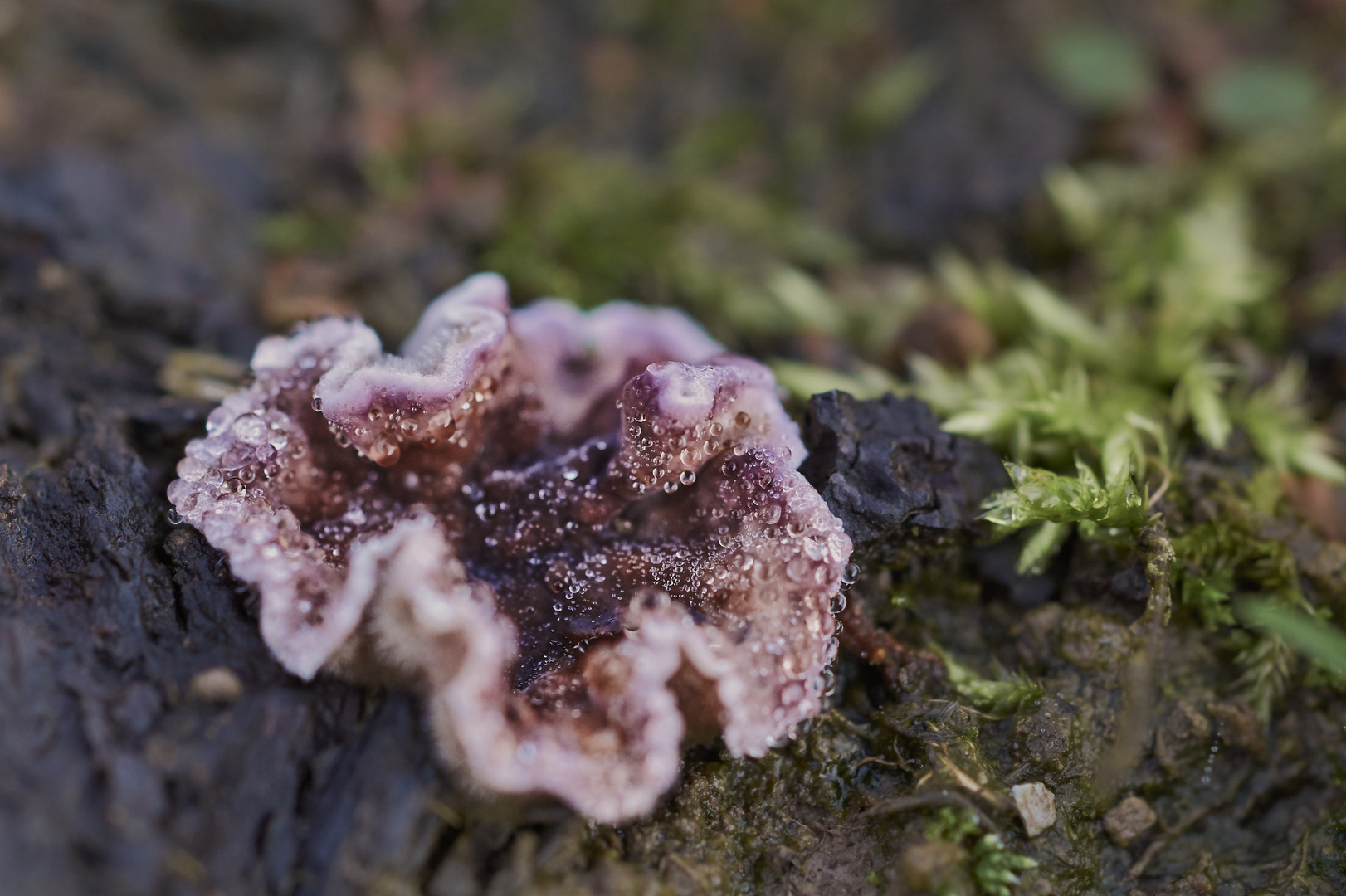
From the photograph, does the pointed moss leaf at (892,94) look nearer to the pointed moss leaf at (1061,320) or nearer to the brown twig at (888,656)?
the pointed moss leaf at (1061,320)

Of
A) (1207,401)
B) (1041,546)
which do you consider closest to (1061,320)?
(1207,401)

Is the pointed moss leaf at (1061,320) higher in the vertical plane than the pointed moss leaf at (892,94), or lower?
lower

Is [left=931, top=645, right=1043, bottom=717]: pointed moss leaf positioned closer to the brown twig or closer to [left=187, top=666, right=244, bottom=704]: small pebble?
the brown twig

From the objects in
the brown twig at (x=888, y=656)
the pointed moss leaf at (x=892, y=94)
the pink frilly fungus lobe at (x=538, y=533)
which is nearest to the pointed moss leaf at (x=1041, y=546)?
the brown twig at (x=888, y=656)

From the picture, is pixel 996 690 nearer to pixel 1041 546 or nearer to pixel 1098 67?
pixel 1041 546

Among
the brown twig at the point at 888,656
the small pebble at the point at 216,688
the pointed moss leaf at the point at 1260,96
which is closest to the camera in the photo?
the small pebble at the point at 216,688

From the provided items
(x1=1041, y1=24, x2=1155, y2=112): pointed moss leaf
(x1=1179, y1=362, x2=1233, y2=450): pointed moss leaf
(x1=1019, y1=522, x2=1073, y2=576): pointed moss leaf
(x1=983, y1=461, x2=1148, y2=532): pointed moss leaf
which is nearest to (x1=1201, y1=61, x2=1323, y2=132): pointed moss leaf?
(x1=1041, y1=24, x2=1155, y2=112): pointed moss leaf

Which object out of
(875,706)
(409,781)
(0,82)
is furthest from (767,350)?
(0,82)

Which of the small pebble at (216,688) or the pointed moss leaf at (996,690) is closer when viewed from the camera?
the small pebble at (216,688)
